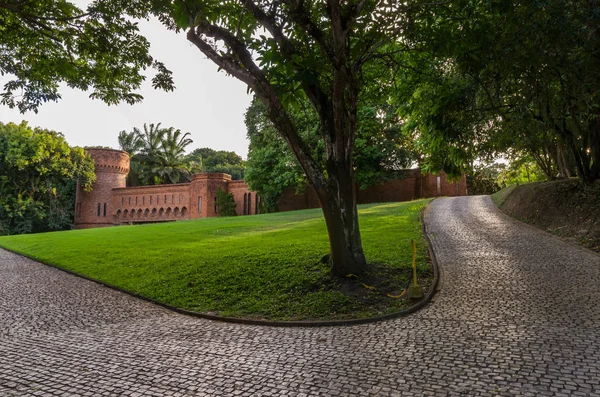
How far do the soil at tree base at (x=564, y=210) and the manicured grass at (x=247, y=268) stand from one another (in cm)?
464

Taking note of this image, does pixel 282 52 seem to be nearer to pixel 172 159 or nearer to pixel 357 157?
pixel 357 157

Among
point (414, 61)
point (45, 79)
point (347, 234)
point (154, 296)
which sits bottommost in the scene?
point (154, 296)

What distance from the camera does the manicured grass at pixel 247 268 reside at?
7441mm

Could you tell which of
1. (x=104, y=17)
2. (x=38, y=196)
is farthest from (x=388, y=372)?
(x=38, y=196)

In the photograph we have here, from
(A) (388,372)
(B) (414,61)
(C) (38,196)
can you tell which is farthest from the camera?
(C) (38,196)

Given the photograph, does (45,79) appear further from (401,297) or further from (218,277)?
(401,297)

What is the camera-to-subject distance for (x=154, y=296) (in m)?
9.09

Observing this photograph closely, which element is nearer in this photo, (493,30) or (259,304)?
(259,304)

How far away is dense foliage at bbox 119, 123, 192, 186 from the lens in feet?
183

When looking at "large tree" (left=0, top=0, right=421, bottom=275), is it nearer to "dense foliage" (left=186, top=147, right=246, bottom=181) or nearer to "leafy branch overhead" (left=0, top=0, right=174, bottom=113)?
"leafy branch overhead" (left=0, top=0, right=174, bottom=113)

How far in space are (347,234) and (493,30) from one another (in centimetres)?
518

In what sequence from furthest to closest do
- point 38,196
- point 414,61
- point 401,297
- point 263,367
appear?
point 38,196 < point 414,61 < point 401,297 < point 263,367

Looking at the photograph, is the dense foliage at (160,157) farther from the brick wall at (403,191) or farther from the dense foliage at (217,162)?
the brick wall at (403,191)

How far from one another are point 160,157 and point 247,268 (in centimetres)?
5017
